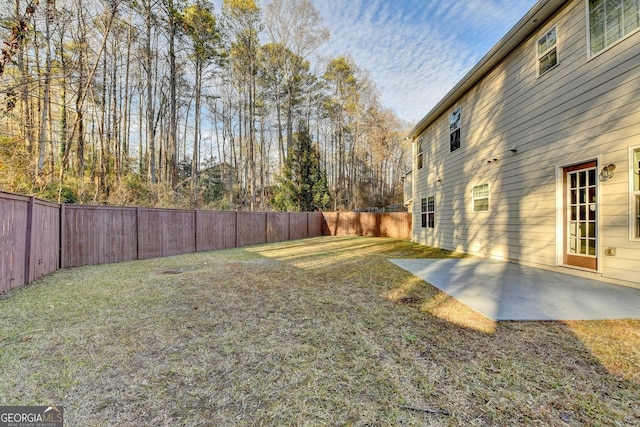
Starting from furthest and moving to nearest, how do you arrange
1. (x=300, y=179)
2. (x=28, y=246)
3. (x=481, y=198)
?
(x=300, y=179), (x=481, y=198), (x=28, y=246)

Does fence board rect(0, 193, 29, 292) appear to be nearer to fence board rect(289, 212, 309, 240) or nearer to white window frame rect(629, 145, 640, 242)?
white window frame rect(629, 145, 640, 242)

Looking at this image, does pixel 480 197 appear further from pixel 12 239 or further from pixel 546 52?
pixel 12 239

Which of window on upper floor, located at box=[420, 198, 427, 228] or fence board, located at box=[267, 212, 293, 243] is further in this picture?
fence board, located at box=[267, 212, 293, 243]

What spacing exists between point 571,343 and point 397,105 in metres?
19.7

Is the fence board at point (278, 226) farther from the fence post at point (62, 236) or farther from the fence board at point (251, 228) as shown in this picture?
the fence post at point (62, 236)

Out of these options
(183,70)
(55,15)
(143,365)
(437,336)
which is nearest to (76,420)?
(143,365)

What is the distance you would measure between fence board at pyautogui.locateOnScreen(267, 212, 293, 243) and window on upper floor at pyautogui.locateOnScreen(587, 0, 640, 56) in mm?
11108

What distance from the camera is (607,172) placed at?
4.07m

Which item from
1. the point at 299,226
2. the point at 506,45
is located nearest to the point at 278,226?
the point at 299,226

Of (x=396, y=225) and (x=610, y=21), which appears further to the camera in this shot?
(x=396, y=225)

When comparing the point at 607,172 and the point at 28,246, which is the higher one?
the point at 607,172

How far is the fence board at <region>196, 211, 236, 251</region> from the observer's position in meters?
9.15

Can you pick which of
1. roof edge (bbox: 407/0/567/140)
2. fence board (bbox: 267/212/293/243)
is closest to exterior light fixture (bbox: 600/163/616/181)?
roof edge (bbox: 407/0/567/140)

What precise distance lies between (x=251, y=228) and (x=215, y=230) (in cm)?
201
